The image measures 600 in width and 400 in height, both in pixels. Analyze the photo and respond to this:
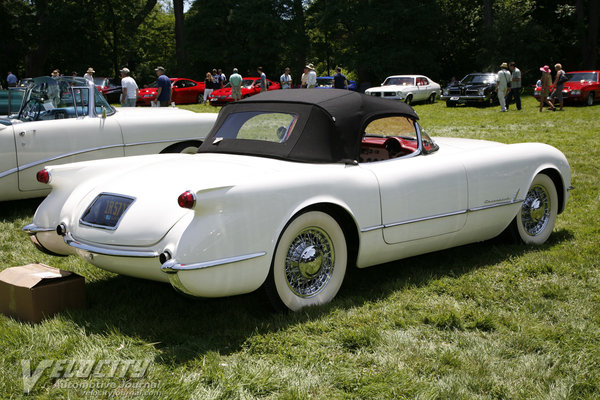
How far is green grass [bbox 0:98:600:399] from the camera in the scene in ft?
11.0

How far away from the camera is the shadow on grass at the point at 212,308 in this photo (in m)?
3.95

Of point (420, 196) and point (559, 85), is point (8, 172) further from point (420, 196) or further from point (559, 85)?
point (559, 85)

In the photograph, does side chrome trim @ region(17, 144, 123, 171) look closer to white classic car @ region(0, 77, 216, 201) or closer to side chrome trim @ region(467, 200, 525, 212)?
white classic car @ region(0, 77, 216, 201)

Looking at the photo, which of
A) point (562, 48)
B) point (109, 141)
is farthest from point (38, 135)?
point (562, 48)

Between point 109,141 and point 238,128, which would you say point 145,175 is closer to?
point 238,128

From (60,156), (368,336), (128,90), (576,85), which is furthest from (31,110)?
(576,85)

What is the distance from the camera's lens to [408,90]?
27.4 meters

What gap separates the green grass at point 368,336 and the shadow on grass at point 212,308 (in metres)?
0.01

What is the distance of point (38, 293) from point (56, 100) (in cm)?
470

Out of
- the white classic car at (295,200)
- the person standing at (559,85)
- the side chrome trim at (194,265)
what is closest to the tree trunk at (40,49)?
the person standing at (559,85)

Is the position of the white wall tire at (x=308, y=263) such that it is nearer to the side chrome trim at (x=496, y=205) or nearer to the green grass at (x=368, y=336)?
the green grass at (x=368, y=336)

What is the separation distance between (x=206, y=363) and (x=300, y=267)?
97 centimetres

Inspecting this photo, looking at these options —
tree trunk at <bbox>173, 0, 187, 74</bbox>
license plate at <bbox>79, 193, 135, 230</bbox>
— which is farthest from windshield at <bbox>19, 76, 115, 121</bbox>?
tree trunk at <bbox>173, 0, 187, 74</bbox>

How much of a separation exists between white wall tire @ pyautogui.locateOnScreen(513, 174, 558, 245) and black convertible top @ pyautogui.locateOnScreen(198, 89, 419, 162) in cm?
156
